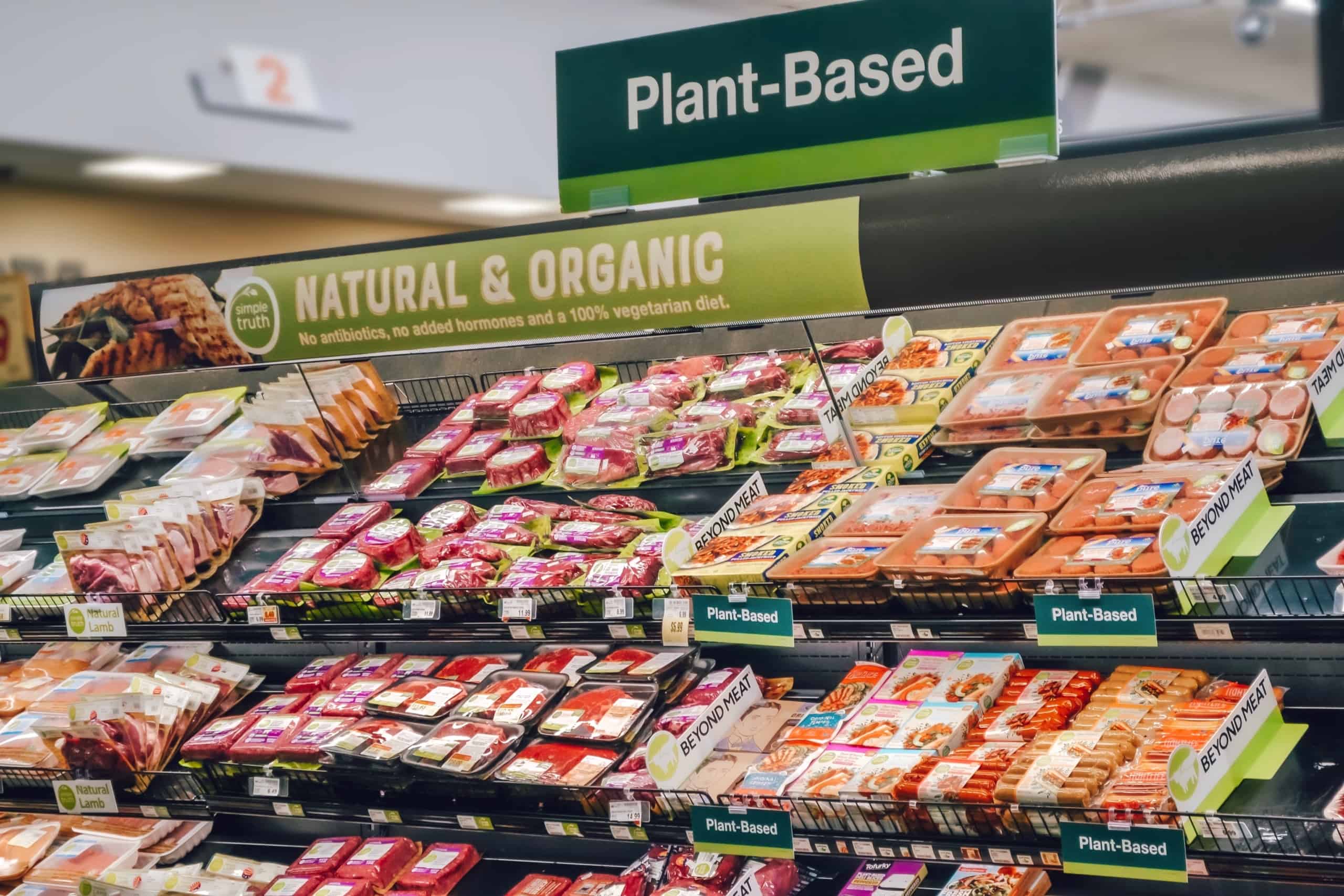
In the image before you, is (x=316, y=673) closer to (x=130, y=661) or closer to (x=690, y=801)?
(x=130, y=661)

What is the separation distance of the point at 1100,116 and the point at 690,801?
1014 centimetres

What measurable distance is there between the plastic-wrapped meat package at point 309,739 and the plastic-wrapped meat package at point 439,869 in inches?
13.7

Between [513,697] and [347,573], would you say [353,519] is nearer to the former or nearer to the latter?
[347,573]

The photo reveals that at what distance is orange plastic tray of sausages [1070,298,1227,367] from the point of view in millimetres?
2627

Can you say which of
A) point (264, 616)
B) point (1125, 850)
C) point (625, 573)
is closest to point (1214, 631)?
point (1125, 850)

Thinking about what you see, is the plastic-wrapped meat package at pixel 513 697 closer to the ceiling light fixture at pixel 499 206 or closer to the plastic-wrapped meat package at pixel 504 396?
the plastic-wrapped meat package at pixel 504 396

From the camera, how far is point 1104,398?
2547 millimetres

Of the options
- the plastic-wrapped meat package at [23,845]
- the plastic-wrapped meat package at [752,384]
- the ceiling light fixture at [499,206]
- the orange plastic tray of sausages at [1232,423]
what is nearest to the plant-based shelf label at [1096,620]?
the orange plastic tray of sausages at [1232,423]

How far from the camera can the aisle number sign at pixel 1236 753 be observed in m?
1.97

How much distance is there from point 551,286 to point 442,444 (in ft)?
4.01

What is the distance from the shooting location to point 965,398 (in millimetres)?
2740

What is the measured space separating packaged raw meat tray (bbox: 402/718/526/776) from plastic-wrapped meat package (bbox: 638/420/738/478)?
2.22 ft

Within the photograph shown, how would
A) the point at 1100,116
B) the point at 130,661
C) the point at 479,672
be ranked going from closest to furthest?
the point at 479,672, the point at 130,661, the point at 1100,116

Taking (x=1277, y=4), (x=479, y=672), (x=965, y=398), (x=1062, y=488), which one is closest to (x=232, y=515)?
(x=479, y=672)
